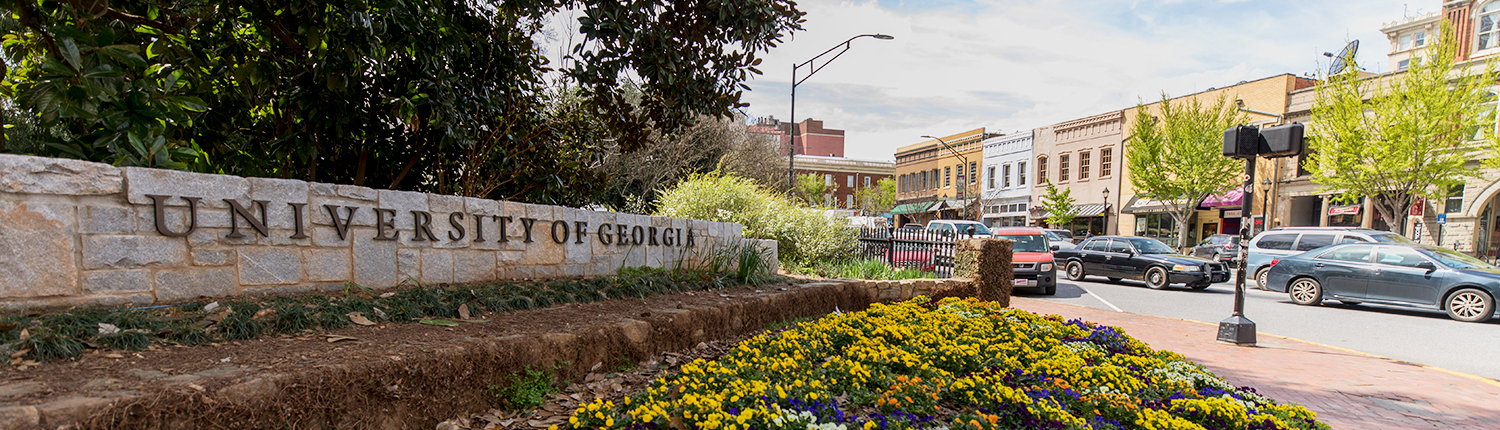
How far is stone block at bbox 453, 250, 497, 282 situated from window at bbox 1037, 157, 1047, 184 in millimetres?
36531

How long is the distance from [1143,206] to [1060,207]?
3.64 metres

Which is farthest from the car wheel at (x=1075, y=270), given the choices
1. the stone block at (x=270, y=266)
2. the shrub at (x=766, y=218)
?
the stone block at (x=270, y=266)

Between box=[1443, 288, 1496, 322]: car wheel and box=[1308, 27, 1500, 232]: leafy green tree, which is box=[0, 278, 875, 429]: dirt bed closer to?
box=[1443, 288, 1496, 322]: car wheel

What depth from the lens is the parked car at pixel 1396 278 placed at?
32.2ft

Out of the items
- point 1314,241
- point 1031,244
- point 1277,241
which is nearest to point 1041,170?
point 1277,241

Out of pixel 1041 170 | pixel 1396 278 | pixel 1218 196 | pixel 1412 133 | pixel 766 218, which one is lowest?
pixel 1396 278

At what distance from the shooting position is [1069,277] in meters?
17.2

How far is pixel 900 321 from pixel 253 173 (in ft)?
16.7

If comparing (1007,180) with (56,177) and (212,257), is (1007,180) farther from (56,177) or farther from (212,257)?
(56,177)

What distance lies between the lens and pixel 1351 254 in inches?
444

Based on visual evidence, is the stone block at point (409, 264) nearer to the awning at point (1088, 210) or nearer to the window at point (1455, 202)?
the window at point (1455, 202)

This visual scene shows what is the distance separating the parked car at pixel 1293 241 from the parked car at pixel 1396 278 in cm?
276

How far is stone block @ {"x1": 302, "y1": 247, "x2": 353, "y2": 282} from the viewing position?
3932 millimetres

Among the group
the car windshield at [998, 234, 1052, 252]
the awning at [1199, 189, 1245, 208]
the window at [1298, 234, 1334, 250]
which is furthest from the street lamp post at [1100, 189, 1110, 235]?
the car windshield at [998, 234, 1052, 252]
